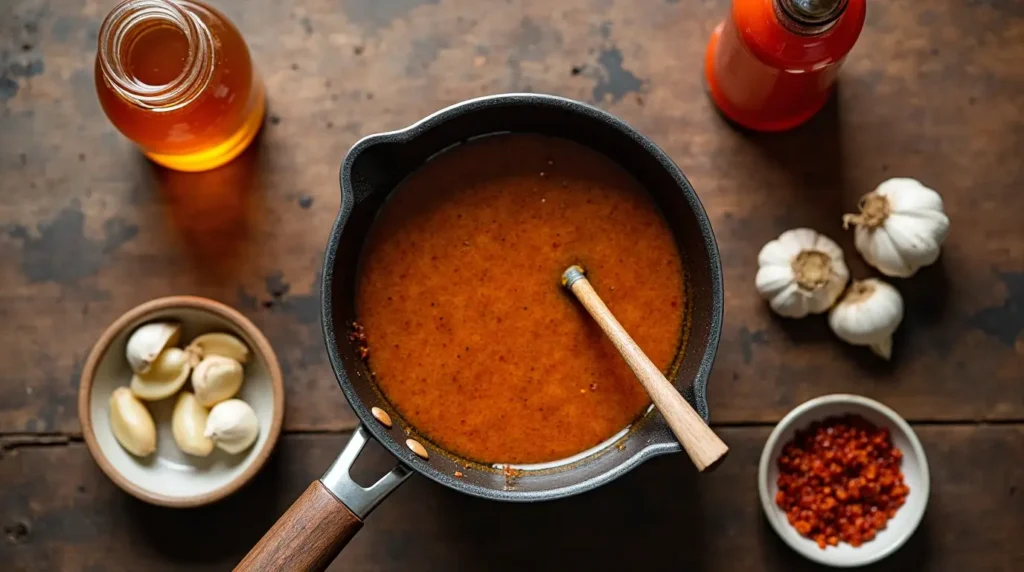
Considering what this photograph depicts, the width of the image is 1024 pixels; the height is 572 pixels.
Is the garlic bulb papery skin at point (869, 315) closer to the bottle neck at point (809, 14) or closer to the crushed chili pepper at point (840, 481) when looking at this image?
the crushed chili pepper at point (840, 481)

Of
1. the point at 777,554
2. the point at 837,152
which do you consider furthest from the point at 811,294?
the point at 777,554

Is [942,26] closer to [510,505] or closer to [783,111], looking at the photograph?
[783,111]

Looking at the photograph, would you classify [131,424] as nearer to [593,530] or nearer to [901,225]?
[593,530]

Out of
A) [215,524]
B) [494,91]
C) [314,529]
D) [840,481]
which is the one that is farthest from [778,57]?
[215,524]

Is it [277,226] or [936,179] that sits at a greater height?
[936,179]

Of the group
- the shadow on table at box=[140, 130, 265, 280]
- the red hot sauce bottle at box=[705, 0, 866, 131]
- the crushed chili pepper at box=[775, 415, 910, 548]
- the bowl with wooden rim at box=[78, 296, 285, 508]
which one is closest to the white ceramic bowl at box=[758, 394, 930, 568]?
the crushed chili pepper at box=[775, 415, 910, 548]

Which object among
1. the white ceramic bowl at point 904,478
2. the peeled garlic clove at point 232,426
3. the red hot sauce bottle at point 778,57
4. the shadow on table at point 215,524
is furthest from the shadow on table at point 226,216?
the white ceramic bowl at point 904,478
